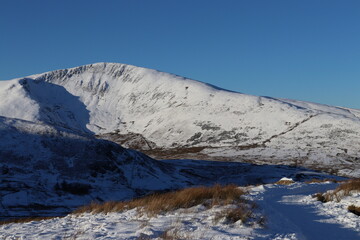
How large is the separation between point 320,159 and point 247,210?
90.2 metres

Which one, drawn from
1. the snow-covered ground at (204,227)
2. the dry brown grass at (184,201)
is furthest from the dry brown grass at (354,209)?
the dry brown grass at (184,201)

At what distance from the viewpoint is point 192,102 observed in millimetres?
159625

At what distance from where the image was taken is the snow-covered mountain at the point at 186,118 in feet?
341

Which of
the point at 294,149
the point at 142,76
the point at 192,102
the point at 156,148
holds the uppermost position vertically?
the point at 142,76

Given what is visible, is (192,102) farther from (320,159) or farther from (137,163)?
(137,163)

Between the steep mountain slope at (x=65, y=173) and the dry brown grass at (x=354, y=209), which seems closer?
the dry brown grass at (x=354, y=209)

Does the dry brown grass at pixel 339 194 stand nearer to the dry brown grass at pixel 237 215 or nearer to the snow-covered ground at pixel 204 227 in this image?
the snow-covered ground at pixel 204 227

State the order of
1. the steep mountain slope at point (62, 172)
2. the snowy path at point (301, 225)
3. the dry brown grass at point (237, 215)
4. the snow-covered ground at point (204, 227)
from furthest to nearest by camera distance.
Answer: the steep mountain slope at point (62, 172) < the dry brown grass at point (237, 215) < the snowy path at point (301, 225) < the snow-covered ground at point (204, 227)

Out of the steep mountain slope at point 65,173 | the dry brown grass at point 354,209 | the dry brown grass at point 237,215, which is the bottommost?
the steep mountain slope at point 65,173

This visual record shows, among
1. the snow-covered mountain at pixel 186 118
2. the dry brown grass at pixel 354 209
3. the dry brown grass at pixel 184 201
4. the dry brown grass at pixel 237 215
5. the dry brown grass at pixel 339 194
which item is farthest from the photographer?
the snow-covered mountain at pixel 186 118

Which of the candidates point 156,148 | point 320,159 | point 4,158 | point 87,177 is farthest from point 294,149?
point 4,158

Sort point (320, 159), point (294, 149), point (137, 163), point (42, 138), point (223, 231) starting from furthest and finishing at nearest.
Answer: point (294, 149)
point (320, 159)
point (137, 163)
point (42, 138)
point (223, 231)

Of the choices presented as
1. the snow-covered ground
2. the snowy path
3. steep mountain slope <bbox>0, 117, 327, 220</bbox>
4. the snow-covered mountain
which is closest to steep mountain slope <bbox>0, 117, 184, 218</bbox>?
steep mountain slope <bbox>0, 117, 327, 220</bbox>

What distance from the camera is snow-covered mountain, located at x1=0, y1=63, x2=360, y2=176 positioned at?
341 ft
